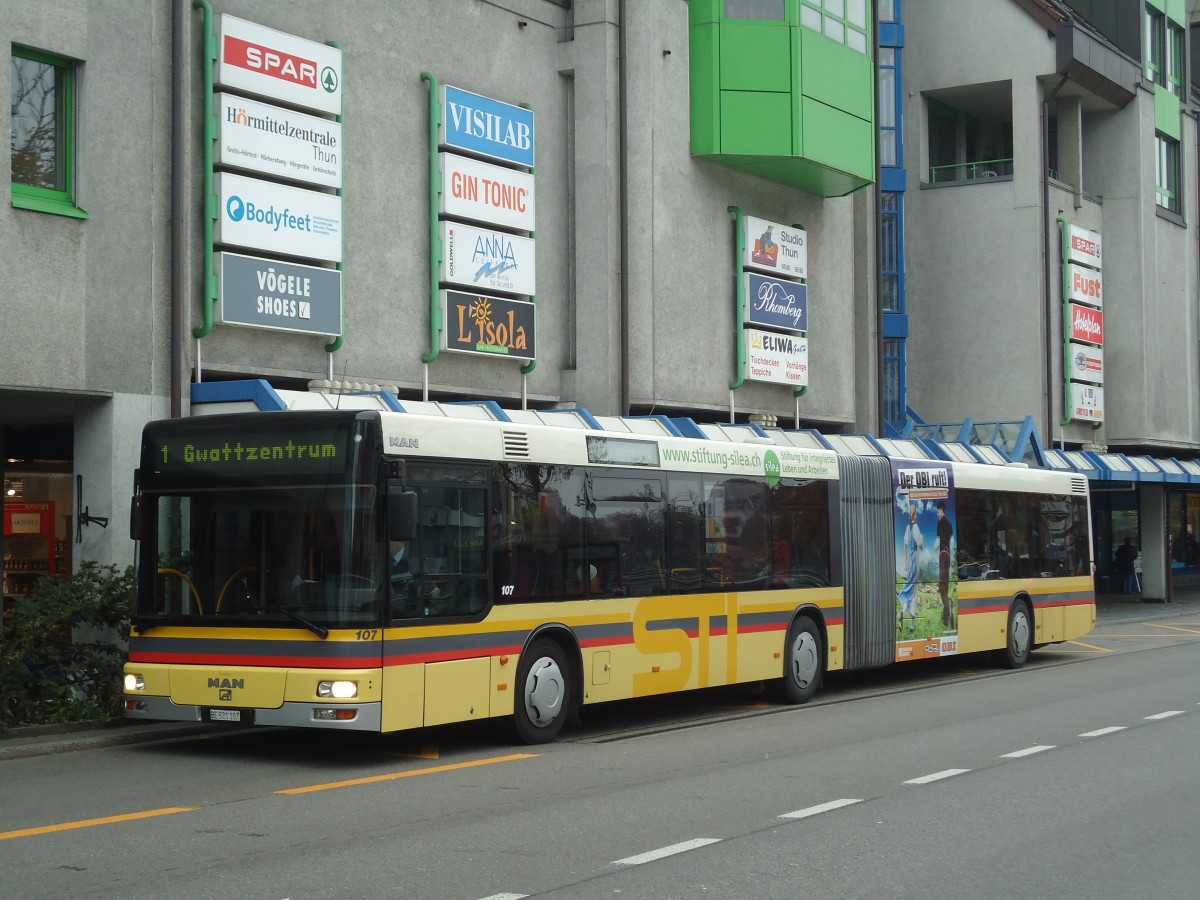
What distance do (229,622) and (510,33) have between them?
1258cm

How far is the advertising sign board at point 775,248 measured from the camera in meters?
26.0

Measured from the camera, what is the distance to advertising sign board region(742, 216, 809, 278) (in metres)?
26.0

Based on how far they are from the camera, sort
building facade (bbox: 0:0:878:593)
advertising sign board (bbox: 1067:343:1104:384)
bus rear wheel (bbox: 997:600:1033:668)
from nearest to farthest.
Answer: building facade (bbox: 0:0:878:593)
bus rear wheel (bbox: 997:600:1033:668)
advertising sign board (bbox: 1067:343:1104:384)

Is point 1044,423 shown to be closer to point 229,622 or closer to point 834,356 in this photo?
point 834,356

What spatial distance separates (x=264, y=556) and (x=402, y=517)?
47.6 inches

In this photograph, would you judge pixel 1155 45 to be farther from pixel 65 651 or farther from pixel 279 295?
pixel 65 651

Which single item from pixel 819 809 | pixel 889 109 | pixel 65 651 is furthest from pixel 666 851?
pixel 889 109

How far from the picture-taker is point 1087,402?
38.3 meters

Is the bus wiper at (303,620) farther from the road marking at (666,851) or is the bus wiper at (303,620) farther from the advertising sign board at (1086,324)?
the advertising sign board at (1086,324)

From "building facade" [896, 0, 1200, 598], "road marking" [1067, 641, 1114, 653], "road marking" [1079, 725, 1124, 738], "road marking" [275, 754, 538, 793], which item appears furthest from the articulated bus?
"building facade" [896, 0, 1200, 598]

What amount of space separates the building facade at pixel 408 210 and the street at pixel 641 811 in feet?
15.6

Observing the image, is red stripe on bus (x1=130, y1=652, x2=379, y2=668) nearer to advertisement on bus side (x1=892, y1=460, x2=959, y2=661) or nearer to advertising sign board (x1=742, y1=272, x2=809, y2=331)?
advertisement on bus side (x1=892, y1=460, x2=959, y2=661)

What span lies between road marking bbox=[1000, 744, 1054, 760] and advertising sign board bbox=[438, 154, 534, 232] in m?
10.9

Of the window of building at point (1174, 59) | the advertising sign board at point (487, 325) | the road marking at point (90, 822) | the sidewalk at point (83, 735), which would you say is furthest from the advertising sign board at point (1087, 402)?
the road marking at point (90, 822)
